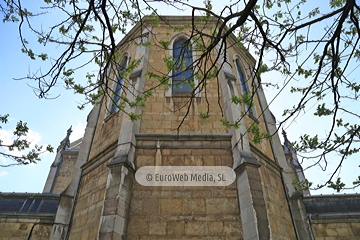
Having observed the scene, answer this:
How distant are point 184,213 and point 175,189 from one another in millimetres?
561

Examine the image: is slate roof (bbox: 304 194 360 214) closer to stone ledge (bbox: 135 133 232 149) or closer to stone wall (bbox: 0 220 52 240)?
stone ledge (bbox: 135 133 232 149)

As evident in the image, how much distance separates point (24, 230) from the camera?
7480mm

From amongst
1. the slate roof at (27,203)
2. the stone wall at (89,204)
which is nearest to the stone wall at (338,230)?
the stone wall at (89,204)

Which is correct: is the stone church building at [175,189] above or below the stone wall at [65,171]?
below

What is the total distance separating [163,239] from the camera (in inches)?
185

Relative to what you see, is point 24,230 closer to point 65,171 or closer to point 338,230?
point 338,230

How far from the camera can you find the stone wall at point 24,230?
23.6 feet

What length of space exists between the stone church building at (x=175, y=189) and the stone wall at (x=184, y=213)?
2cm

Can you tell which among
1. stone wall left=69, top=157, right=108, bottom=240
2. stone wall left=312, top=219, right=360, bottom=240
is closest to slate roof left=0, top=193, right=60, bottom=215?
stone wall left=69, top=157, right=108, bottom=240

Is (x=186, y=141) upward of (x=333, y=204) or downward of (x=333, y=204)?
upward

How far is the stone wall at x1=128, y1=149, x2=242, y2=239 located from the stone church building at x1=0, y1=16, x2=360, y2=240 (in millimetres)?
20

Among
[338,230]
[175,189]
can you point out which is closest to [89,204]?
[175,189]

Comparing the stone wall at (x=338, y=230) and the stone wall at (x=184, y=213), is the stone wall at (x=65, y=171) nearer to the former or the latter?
the stone wall at (x=184, y=213)

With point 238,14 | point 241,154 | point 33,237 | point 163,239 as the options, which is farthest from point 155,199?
point 33,237
